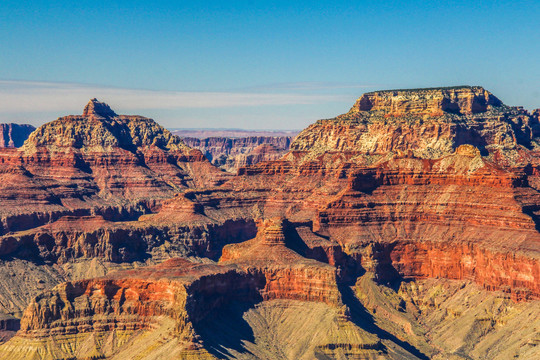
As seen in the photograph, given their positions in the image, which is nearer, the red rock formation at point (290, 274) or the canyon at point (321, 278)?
the canyon at point (321, 278)

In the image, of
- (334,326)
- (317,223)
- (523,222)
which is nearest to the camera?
(334,326)

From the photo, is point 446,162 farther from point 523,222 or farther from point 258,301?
point 258,301

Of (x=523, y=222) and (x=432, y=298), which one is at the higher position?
(x=523, y=222)

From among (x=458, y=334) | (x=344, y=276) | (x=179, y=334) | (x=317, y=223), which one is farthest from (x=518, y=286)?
(x=179, y=334)

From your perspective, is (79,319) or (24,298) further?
(24,298)

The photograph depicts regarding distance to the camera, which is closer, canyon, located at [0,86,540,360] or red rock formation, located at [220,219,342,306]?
canyon, located at [0,86,540,360]

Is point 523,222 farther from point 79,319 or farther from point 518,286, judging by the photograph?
point 79,319

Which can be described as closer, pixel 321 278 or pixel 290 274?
pixel 321 278

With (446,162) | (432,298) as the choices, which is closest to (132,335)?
(432,298)

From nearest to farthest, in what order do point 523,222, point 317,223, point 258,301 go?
point 258,301, point 523,222, point 317,223
